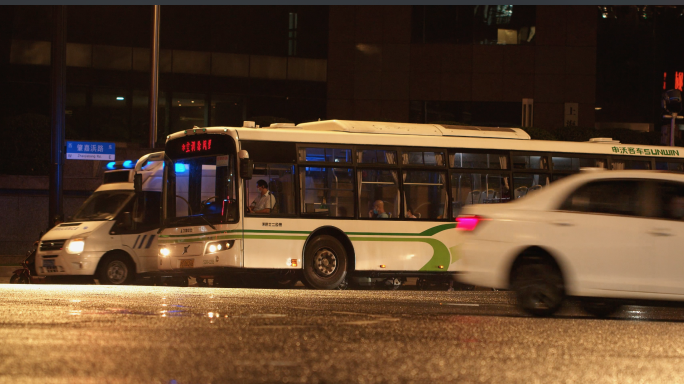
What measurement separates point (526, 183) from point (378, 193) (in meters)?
3.21

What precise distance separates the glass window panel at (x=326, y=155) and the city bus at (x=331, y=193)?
19 millimetres

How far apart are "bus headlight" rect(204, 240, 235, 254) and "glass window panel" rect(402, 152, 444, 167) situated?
3800 mm

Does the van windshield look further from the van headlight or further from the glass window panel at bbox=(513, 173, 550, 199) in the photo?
the glass window panel at bbox=(513, 173, 550, 199)

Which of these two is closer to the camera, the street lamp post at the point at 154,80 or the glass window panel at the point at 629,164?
the glass window panel at the point at 629,164

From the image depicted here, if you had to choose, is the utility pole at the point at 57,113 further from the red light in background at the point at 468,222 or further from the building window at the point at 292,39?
the building window at the point at 292,39

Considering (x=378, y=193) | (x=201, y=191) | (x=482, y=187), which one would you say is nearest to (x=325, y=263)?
(x=378, y=193)

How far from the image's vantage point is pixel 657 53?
41.2m

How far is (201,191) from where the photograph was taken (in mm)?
16266

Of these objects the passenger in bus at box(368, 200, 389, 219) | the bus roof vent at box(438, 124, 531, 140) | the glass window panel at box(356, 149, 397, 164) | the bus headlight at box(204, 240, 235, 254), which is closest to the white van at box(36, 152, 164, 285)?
the bus headlight at box(204, 240, 235, 254)

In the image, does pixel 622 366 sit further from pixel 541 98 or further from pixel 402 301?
pixel 541 98

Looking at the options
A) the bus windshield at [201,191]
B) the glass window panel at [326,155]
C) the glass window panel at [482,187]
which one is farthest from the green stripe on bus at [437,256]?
the bus windshield at [201,191]

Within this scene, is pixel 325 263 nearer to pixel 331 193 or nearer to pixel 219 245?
pixel 331 193

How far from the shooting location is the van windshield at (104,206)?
1812 cm

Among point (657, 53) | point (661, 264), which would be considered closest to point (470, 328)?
point (661, 264)
